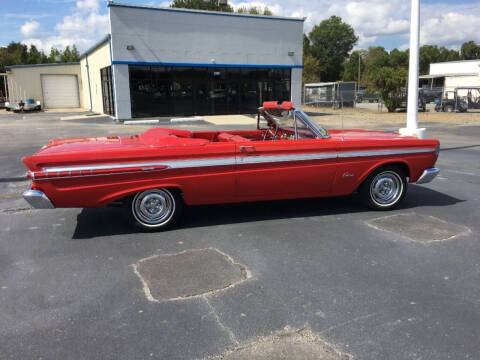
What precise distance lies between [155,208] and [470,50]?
403ft

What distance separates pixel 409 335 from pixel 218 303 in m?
1.43

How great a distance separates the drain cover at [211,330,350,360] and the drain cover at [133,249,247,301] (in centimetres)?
86

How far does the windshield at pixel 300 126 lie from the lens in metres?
5.59

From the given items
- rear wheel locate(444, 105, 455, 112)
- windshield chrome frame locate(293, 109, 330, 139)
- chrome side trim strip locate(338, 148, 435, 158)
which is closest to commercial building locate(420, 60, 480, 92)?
rear wheel locate(444, 105, 455, 112)

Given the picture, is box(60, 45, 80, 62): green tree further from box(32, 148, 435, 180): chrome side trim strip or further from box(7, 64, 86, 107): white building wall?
box(32, 148, 435, 180): chrome side trim strip

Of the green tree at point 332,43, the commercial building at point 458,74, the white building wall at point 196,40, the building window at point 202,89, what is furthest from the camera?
the green tree at point 332,43

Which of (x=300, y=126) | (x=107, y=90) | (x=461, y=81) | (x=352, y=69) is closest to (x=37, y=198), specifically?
(x=300, y=126)

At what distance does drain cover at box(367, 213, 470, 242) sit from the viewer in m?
4.94

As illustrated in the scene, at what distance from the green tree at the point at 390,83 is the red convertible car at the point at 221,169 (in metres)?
25.4

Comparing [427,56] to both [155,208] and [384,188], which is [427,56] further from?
[155,208]

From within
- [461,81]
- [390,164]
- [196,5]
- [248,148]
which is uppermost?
[196,5]

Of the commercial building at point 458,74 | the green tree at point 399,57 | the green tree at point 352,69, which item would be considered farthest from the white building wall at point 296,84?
the green tree at point 399,57

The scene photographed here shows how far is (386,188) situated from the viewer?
591 cm

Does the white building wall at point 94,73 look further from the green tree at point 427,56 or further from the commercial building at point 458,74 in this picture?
the green tree at point 427,56
